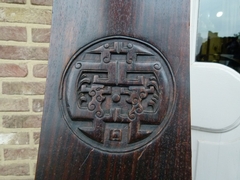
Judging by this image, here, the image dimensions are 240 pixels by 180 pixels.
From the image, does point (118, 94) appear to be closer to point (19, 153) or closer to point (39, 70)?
point (39, 70)

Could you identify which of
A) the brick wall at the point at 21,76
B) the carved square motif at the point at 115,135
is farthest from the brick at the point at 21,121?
the carved square motif at the point at 115,135

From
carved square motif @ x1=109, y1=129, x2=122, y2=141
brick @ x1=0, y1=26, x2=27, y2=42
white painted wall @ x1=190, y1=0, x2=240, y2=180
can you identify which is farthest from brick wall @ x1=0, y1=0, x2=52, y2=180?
white painted wall @ x1=190, y1=0, x2=240, y2=180

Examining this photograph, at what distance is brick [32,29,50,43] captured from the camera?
702 mm

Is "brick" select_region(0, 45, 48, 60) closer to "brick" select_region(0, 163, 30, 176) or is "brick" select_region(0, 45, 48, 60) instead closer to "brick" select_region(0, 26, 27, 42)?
"brick" select_region(0, 26, 27, 42)

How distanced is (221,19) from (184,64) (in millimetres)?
422

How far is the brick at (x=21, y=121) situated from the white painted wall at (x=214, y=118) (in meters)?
0.57

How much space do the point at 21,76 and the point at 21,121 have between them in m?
0.15

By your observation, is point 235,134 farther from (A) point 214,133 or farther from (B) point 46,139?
(B) point 46,139

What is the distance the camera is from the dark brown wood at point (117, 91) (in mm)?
490

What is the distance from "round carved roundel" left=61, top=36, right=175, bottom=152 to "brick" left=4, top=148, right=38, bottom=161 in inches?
14.2

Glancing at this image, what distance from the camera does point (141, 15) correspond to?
0.50m

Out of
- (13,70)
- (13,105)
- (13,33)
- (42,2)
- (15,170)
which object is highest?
(42,2)

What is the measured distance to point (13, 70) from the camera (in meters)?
0.71

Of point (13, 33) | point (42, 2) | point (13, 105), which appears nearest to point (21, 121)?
point (13, 105)
